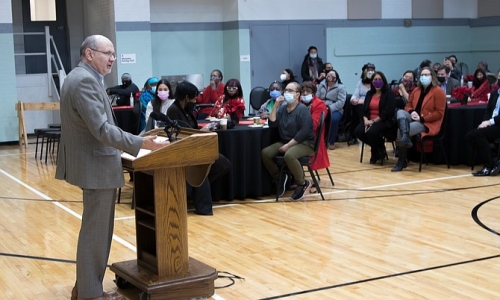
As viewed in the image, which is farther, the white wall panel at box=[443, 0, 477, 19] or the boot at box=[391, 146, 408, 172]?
the white wall panel at box=[443, 0, 477, 19]

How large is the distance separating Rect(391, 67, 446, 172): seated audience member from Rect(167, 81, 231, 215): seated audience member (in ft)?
9.76

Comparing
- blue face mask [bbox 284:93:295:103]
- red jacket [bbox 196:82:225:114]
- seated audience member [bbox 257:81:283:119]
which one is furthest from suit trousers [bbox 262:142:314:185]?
red jacket [bbox 196:82:225:114]

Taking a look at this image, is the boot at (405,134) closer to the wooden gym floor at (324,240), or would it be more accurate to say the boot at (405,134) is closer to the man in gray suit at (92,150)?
the wooden gym floor at (324,240)

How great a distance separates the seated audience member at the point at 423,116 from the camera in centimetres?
930

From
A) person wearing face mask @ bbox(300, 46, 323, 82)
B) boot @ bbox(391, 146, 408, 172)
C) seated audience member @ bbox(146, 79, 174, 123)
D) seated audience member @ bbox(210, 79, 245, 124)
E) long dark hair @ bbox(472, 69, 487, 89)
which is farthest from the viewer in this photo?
person wearing face mask @ bbox(300, 46, 323, 82)

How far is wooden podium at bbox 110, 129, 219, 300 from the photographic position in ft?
14.4

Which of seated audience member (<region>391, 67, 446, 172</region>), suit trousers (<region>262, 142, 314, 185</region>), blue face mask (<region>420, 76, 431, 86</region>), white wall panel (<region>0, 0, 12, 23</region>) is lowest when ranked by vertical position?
suit trousers (<region>262, 142, 314, 185</region>)

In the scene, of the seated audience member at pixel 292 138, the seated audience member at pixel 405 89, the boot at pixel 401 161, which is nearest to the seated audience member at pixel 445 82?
the seated audience member at pixel 405 89

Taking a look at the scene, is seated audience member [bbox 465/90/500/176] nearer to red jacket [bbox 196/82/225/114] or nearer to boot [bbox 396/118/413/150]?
boot [bbox 396/118/413/150]

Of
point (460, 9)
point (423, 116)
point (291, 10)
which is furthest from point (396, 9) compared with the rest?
point (423, 116)

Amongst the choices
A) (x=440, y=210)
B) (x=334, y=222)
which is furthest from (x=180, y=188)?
(x=440, y=210)

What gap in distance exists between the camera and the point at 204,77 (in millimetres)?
16250

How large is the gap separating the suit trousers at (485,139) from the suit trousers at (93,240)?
5844 mm

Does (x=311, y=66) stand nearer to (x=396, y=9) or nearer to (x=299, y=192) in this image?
(x=396, y=9)
